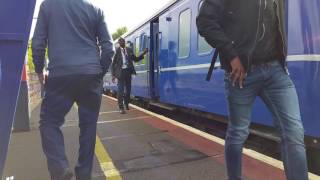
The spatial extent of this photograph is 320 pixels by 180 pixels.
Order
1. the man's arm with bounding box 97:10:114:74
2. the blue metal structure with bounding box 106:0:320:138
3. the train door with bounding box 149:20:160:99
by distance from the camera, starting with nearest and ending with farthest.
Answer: the man's arm with bounding box 97:10:114:74, the blue metal structure with bounding box 106:0:320:138, the train door with bounding box 149:20:160:99

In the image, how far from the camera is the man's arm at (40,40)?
4617 millimetres

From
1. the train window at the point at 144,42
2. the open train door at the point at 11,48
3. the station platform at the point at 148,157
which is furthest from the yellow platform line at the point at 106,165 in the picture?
the train window at the point at 144,42

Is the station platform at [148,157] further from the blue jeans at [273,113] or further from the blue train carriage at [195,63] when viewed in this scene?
the blue jeans at [273,113]

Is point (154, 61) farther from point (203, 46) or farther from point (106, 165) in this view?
point (106, 165)

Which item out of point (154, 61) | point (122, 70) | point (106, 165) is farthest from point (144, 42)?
point (106, 165)

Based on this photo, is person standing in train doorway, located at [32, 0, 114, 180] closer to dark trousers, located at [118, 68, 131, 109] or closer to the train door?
dark trousers, located at [118, 68, 131, 109]

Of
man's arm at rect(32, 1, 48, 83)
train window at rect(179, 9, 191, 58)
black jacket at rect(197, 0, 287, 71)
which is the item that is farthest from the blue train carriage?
man's arm at rect(32, 1, 48, 83)

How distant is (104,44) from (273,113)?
66.8 inches

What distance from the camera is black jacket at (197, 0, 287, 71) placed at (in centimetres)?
371

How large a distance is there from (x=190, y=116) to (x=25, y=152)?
645 cm

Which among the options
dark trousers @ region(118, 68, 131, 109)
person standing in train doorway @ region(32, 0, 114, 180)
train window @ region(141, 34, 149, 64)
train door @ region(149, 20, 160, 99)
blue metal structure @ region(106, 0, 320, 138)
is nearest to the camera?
person standing in train doorway @ region(32, 0, 114, 180)

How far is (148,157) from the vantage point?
663 centimetres

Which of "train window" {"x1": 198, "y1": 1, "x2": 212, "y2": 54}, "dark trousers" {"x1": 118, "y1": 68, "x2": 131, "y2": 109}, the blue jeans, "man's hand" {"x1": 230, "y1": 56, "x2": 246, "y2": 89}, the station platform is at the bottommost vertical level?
the station platform

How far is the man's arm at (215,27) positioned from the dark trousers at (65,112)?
4.25 ft
